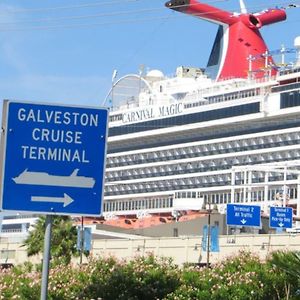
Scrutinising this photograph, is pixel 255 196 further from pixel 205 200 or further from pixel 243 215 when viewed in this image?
pixel 243 215

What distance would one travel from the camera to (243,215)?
2020 inches

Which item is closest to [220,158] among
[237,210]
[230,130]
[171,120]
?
[230,130]

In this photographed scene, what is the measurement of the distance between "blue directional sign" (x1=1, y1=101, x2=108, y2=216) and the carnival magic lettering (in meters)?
79.2

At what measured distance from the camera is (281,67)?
3243 inches

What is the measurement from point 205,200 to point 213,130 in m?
7.76

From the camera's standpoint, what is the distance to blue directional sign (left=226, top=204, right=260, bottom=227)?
5097cm

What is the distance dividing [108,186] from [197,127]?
394 inches

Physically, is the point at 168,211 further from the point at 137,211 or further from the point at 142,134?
the point at 142,134

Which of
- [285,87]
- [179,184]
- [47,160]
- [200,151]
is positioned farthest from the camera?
[200,151]

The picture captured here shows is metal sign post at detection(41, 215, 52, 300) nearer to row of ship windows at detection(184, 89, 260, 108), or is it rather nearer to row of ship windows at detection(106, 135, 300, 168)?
row of ship windows at detection(106, 135, 300, 168)

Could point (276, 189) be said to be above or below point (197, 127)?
below

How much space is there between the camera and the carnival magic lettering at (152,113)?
88.1 m

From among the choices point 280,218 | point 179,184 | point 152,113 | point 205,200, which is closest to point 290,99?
point 205,200

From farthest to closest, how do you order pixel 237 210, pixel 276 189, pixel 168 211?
pixel 168 211 < pixel 276 189 < pixel 237 210
